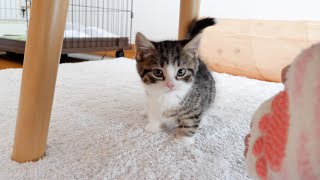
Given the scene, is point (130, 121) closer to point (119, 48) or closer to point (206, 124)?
point (206, 124)

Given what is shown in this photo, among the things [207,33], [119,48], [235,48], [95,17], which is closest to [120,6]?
[95,17]

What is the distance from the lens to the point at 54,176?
0.50m

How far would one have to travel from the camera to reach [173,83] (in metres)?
0.64

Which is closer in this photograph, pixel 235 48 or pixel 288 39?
pixel 288 39

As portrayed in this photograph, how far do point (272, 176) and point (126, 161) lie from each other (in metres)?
0.38

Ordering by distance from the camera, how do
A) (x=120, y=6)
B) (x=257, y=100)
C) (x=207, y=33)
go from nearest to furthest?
(x=257, y=100) → (x=207, y=33) → (x=120, y=6)

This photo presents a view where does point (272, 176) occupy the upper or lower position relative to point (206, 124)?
upper

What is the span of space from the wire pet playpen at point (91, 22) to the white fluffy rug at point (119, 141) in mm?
Result: 1002

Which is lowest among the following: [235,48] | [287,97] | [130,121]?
[130,121]

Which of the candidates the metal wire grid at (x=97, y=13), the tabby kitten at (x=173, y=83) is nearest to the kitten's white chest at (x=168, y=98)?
the tabby kitten at (x=173, y=83)

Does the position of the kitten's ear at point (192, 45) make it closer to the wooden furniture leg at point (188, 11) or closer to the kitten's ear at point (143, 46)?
the kitten's ear at point (143, 46)

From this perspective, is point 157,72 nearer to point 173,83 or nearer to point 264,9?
point 173,83

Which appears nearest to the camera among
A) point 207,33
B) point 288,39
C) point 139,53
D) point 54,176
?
point 54,176

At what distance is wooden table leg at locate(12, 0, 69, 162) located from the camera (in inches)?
18.7
